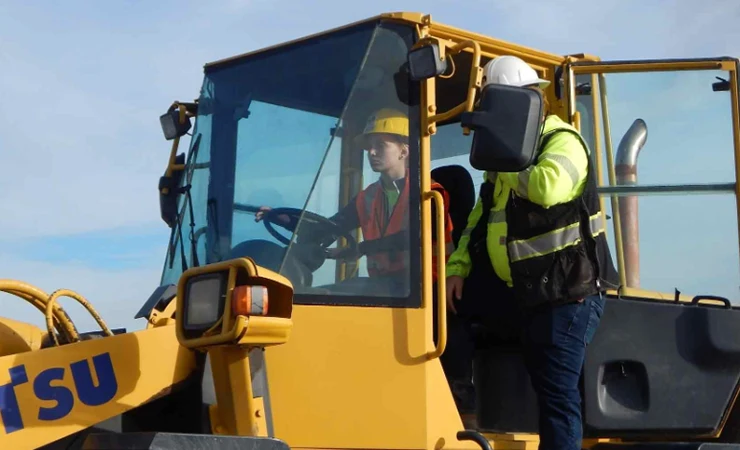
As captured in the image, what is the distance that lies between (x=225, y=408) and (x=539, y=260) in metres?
1.33

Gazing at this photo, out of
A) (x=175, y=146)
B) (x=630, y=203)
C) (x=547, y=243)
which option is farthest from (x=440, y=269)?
(x=175, y=146)

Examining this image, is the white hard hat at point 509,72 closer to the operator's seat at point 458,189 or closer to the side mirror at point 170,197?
the operator's seat at point 458,189

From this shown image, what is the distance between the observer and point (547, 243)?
376cm

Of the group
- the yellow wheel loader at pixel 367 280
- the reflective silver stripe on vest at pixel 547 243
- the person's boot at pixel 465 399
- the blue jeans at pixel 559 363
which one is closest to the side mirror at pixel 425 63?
the yellow wheel loader at pixel 367 280

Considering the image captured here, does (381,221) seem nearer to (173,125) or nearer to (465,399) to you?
(465,399)

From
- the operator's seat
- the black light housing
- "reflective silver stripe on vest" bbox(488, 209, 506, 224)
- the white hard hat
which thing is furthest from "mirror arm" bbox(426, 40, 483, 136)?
the black light housing

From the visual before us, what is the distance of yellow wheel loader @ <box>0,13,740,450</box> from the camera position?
3.19 metres

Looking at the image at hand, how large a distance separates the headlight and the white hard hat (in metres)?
1.41

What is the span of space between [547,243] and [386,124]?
77 cm

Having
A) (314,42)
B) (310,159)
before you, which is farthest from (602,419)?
(314,42)

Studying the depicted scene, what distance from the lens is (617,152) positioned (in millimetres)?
4352

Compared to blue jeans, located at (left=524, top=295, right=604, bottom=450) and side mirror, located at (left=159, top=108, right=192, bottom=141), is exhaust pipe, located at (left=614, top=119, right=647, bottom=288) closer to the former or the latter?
blue jeans, located at (left=524, top=295, right=604, bottom=450)

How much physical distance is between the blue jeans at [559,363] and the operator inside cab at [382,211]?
1.95 ft

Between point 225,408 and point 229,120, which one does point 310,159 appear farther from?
point 225,408
